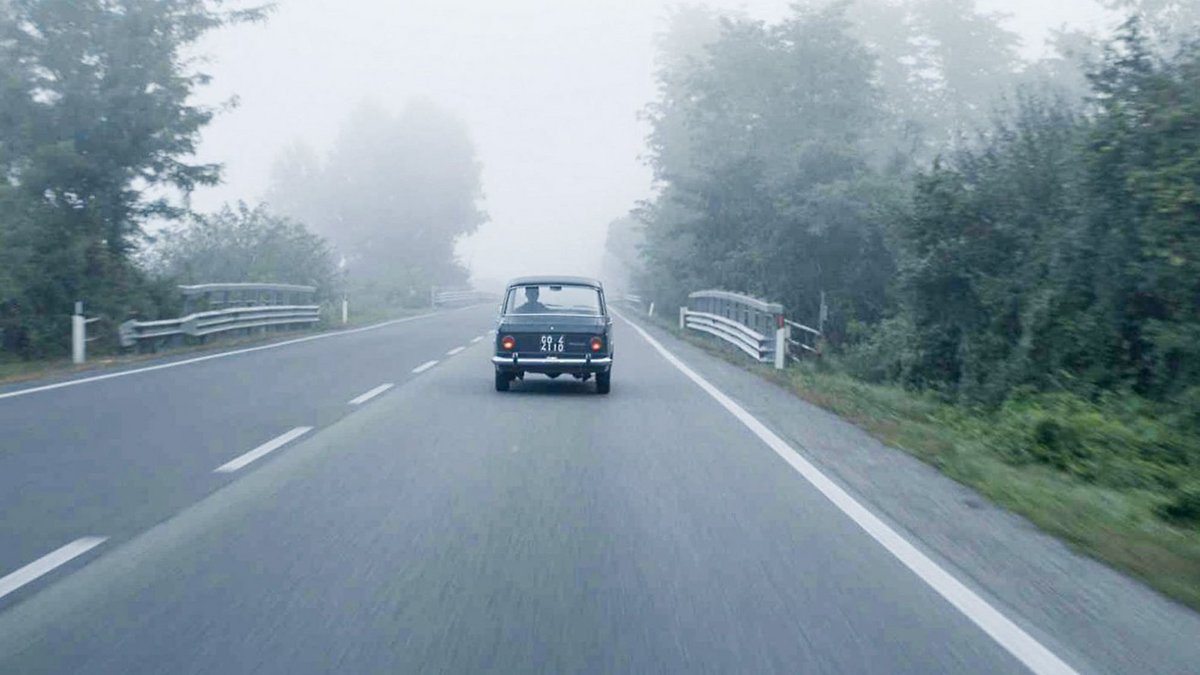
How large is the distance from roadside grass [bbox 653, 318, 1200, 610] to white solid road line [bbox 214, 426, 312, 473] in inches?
233

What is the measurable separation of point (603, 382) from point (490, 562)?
1037cm

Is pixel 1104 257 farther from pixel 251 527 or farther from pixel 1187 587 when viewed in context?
pixel 251 527

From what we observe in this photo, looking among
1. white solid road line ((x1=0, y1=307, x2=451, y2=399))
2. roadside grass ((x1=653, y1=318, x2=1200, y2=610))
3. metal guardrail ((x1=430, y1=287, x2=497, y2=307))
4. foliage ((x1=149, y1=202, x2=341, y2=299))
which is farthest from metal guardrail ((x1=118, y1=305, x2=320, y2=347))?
metal guardrail ((x1=430, y1=287, x2=497, y2=307))

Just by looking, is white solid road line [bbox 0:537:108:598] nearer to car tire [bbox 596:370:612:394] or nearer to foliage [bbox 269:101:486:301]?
car tire [bbox 596:370:612:394]

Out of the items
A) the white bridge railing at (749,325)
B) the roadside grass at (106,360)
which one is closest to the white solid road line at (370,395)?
the roadside grass at (106,360)

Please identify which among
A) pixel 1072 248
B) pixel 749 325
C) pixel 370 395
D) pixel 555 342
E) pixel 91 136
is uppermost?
pixel 91 136

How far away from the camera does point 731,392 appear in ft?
58.1

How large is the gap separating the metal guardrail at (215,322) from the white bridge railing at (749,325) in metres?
11.0

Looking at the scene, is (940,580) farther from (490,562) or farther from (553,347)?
(553,347)

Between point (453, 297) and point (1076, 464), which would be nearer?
point (1076, 464)

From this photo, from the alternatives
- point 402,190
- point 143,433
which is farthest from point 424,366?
point 402,190

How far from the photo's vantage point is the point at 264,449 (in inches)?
449

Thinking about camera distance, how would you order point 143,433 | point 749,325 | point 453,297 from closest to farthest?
point 143,433 < point 749,325 < point 453,297

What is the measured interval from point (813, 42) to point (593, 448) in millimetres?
34200
